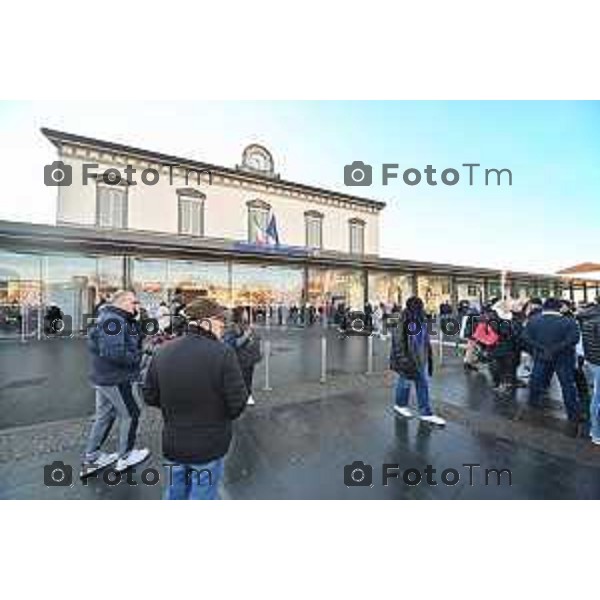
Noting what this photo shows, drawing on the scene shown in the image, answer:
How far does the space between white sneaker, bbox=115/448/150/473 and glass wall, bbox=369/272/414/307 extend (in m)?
20.2

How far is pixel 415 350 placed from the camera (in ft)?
16.6

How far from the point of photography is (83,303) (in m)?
15.7

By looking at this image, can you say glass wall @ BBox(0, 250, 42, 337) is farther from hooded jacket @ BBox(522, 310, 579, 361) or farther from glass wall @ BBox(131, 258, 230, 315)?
hooded jacket @ BBox(522, 310, 579, 361)

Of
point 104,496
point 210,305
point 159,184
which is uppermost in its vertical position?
point 159,184

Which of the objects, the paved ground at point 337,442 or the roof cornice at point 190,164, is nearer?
the paved ground at point 337,442

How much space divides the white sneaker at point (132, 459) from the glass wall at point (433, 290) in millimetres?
22904

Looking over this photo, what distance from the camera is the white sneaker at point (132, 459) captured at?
3.69 metres

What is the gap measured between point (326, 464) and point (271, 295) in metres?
16.5

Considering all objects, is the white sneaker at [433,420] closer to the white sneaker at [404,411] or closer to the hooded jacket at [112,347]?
the white sneaker at [404,411]

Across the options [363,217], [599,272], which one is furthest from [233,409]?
[363,217]

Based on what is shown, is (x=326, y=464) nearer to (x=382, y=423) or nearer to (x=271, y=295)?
(x=382, y=423)

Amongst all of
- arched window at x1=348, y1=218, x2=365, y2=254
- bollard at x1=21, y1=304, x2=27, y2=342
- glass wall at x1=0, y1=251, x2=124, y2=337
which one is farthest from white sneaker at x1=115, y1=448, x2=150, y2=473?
arched window at x1=348, y1=218, x2=365, y2=254

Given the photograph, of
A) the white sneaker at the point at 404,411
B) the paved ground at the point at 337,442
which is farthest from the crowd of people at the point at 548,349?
the white sneaker at the point at 404,411

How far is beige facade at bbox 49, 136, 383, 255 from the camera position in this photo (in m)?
20.2
